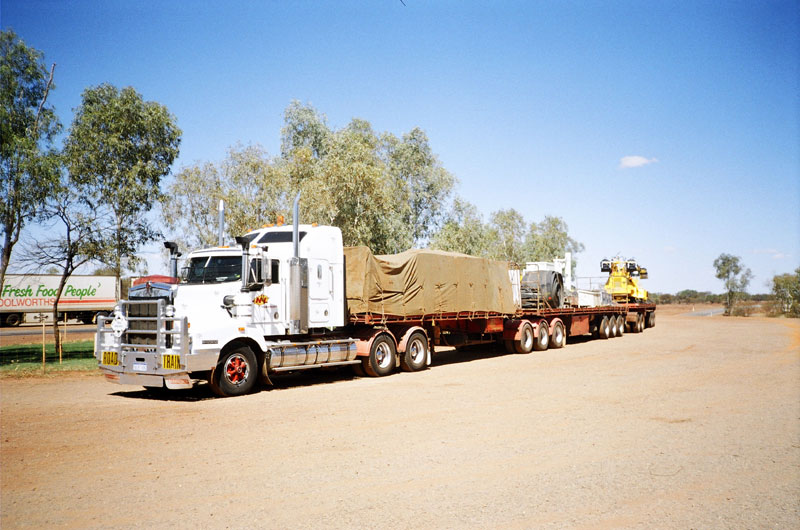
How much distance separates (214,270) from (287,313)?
74.7 inches

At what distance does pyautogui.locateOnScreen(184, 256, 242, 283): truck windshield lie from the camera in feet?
40.0

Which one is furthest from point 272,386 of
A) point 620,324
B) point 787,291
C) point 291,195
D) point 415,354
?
→ point 787,291

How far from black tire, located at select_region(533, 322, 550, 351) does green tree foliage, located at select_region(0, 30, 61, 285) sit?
57.5 ft

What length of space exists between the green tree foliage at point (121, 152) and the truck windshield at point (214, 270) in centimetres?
818

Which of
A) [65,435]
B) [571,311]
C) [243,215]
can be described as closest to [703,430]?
[65,435]

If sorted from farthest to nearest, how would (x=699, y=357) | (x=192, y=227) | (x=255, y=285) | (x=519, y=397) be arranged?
(x=192, y=227) < (x=699, y=357) < (x=255, y=285) < (x=519, y=397)

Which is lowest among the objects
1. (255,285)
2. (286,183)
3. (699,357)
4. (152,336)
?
(699,357)

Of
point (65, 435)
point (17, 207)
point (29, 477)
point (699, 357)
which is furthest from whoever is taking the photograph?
point (699, 357)

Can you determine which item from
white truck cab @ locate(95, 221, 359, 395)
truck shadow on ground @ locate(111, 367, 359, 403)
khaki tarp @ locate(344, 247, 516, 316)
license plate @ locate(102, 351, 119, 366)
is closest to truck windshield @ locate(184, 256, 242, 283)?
white truck cab @ locate(95, 221, 359, 395)

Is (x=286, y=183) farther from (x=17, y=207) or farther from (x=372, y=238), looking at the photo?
(x=17, y=207)

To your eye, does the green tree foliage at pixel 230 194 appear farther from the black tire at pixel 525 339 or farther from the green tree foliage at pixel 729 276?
the green tree foliage at pixel 729 276

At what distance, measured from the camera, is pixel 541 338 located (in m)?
23.0

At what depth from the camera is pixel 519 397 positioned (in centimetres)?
1138

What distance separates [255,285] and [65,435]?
4788 millimetres
